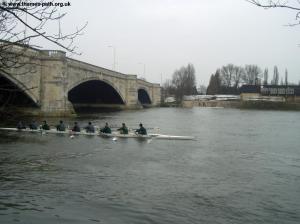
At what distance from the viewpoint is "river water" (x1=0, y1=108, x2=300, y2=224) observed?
40.0ft

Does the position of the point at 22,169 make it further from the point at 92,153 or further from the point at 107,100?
the point at 107,100

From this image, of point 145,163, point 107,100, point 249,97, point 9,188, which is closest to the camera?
point 9,188

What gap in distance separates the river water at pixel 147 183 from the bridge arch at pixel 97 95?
47.3 metres

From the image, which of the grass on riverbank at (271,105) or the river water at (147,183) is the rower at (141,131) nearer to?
the river water at (147,183)

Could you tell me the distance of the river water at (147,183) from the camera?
12188mm

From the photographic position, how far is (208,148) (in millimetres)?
26172

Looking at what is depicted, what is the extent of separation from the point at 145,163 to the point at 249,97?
10141 cm

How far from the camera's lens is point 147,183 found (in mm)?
15906

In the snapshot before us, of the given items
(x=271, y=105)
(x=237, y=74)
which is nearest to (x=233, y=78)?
(x=237, y=74)

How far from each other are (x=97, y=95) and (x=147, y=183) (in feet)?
232

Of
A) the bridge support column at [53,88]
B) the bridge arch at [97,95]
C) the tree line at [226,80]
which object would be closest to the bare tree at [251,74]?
the tree line at [226,80]

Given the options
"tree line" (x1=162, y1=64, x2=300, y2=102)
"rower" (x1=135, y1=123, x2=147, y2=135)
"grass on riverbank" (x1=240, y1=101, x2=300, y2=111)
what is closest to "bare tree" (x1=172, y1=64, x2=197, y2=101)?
"tree line" (x1=162, y1=64, x2=300, y2=102)

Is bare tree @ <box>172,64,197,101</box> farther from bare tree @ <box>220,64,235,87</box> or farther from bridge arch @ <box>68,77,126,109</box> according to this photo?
bridge arch @ <box>68,77,126,109</box>

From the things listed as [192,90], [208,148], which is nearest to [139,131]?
[208,148]
